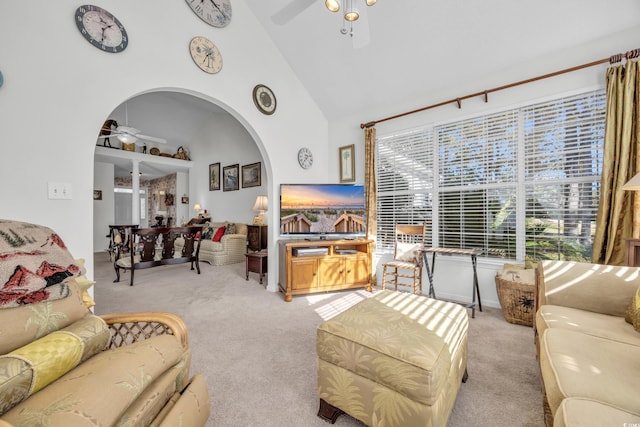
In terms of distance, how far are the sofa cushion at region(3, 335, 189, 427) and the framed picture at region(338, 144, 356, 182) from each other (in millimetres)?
3378

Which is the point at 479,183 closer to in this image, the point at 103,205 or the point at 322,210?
the point at 322,210

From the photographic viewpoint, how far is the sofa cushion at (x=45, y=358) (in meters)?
0.70

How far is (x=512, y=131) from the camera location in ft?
9.34

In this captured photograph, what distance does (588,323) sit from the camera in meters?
1.38

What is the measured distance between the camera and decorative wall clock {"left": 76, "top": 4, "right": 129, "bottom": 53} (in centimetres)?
199

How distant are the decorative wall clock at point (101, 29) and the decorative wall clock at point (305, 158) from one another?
2.21 metres

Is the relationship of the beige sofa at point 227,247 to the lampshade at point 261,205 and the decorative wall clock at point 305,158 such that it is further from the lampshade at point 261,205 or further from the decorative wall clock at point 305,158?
the decorative wall clock at point 305,158

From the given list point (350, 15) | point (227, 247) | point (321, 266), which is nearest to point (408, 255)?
point (321, 266)

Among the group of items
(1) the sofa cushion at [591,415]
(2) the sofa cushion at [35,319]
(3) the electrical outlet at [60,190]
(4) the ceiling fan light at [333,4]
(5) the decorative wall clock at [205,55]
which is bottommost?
(1) the sofa cushion at [591,415]

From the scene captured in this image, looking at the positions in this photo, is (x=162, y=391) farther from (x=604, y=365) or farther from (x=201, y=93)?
(x=201, y=93)

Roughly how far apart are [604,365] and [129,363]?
1.73m

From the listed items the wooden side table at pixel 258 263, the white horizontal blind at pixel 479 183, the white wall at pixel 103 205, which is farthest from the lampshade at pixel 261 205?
the white wall at pixel 103 205

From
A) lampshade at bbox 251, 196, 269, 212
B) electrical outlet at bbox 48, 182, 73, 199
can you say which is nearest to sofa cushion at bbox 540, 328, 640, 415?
electrical outlet at bbox 48, 182, 73, 199

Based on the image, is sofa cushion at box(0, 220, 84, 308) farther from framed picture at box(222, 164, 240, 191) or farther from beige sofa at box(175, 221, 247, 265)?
framed picture at box(222, 164, 240, 191)
